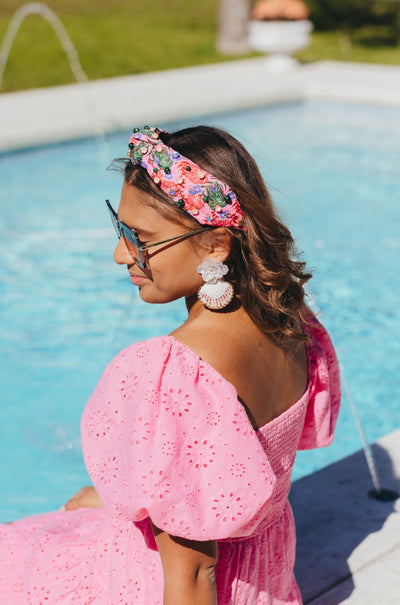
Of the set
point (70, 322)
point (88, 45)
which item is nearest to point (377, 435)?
point (70, 322)

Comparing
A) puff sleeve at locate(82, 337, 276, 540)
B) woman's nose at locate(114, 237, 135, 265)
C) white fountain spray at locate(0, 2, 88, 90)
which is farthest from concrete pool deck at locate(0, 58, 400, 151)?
puff sleeve at locate(82, 337, 276, 540)

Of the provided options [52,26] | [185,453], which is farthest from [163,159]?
[52,26]

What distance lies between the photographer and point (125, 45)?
15.9 meters

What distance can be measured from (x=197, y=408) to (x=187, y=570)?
1.11ft

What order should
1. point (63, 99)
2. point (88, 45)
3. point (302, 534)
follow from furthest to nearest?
1. point (88, 45)
2. point (63, 99)
3. point (302, 534)

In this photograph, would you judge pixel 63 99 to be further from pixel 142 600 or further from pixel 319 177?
pixel 142 600

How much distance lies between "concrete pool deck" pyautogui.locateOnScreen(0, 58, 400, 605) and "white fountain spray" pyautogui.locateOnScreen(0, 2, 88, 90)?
64.6 inches

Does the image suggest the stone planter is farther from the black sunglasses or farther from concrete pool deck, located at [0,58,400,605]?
the black sunglasses

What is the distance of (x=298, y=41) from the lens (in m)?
13.3

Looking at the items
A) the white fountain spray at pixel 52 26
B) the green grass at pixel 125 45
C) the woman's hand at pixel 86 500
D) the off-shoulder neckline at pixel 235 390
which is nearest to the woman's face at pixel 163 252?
the off-shoulder neckline at pixel 235 390

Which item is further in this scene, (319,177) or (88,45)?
(88,45)

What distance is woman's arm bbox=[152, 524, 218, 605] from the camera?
1667mm

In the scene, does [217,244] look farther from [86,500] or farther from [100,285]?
[100,285]

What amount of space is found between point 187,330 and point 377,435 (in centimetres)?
311
